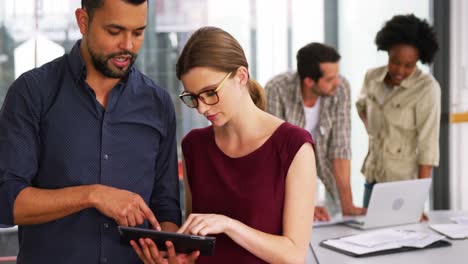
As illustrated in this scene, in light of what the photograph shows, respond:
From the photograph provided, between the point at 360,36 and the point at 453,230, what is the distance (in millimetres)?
2271

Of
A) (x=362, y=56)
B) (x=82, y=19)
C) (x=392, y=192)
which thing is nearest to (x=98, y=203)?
(x=82, y=19)

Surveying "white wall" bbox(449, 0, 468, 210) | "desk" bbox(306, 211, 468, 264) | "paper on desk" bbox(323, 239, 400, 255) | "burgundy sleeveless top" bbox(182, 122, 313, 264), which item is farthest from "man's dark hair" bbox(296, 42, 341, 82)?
"burgundy sleeveless top" bbox(182, 122, 313, 264)

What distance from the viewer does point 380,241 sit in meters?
2.86

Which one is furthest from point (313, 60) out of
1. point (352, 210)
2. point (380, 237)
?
point (380, 237)

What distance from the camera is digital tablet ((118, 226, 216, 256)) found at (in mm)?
1701

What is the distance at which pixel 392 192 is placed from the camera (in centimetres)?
309

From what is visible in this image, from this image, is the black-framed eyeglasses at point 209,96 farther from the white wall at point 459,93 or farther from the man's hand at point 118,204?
the white wall at point 459,93

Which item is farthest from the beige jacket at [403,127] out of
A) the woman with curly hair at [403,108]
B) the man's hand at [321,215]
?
the man's hand at [321,215]

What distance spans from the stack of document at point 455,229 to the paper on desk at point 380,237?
18 cm

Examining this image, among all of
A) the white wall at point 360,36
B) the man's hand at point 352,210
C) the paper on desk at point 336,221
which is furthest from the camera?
the white wall at point 360,36

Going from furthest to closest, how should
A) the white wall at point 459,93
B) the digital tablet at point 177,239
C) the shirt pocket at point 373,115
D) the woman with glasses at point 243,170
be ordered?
1. the white wall at point 459,93
2. the shirt pocket at point 373,115
3. the woman with glasses at point 243,170
4. the digital tablet at point 177,239

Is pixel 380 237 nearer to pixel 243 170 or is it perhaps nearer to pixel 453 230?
pixel 453 230

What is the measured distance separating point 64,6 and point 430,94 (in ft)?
8.10

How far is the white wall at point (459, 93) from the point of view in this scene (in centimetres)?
488
